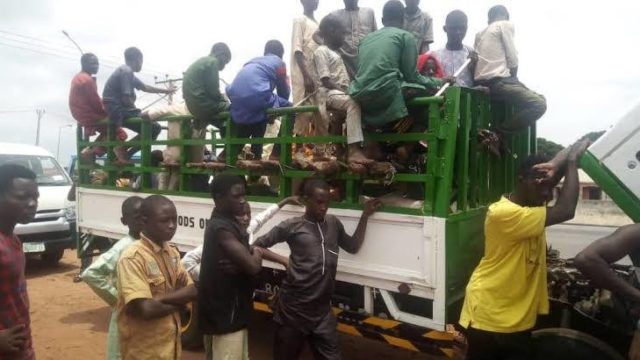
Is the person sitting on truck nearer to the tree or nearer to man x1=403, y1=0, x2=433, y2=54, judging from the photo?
the tree

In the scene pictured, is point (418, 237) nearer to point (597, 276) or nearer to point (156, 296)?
point (597, 276)

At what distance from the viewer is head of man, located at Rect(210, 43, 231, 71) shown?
502 centimetres

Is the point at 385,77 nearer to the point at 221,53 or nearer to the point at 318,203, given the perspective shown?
the point at 318,203

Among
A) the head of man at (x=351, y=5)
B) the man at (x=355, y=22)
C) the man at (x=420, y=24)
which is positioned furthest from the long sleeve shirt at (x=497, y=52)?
the head of man at (x=351, y=5)

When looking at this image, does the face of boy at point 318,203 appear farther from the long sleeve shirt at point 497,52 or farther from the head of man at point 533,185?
the long sleeve shirt at point 497,52

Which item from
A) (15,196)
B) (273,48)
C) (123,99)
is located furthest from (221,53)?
(15,196)

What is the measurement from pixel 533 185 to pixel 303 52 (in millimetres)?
2895

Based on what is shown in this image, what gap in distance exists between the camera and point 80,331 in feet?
17.6

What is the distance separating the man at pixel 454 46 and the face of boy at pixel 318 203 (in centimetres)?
204

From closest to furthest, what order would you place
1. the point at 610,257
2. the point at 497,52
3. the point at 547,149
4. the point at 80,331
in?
the point at 610,257 → the point at 497,52 → the point at 80,331 → the point at 547,149

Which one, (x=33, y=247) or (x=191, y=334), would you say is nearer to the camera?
(x=191, y=334)

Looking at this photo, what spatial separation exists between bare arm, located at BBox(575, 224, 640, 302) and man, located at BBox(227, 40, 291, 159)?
100 inches

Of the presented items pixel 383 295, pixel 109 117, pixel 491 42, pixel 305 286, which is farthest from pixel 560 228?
pixel 109 117

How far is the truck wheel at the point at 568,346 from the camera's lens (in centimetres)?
258
